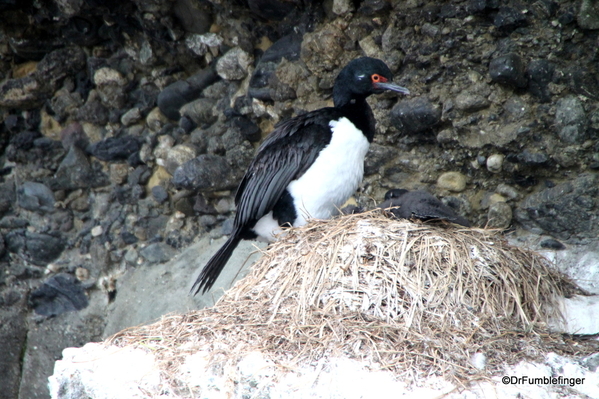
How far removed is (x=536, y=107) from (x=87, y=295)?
2.97 m

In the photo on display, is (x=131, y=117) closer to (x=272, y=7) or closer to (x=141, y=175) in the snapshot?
(x=141, y=175)

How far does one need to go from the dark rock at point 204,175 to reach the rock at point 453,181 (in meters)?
1.31

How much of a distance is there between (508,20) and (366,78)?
28.1 inches

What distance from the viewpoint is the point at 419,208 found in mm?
2779

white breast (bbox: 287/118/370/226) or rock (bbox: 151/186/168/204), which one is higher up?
white breast (bbox: 287/118/370/226)

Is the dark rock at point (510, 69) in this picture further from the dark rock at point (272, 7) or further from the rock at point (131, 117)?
the rock at point (131, 117)

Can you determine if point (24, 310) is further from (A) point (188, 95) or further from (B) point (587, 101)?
(B) point (587, 101)

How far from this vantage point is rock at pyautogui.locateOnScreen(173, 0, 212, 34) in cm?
399

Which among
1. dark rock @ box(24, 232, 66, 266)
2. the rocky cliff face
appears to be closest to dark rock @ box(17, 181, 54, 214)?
the rocky cliff face

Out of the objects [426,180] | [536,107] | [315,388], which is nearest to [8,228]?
[426,180]

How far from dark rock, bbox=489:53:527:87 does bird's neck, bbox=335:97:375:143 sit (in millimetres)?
625

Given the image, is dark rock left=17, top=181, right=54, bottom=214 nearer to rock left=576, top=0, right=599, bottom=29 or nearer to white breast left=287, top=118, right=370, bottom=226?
white breast left=287, top=118, right=370, bottom=226

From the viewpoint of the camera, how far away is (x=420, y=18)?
3322 mm

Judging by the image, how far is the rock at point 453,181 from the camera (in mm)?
3357
